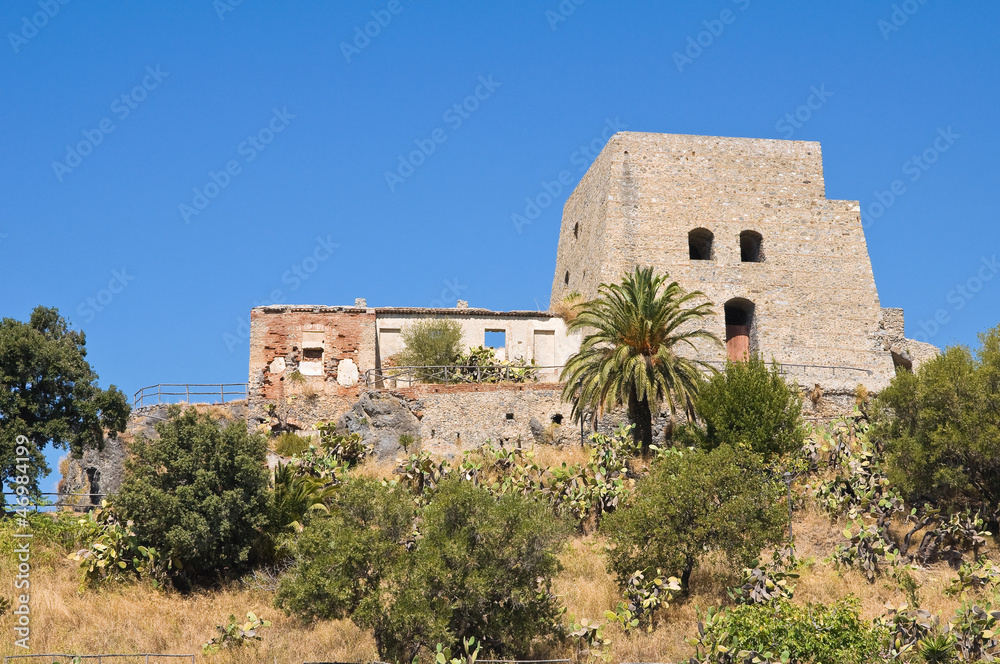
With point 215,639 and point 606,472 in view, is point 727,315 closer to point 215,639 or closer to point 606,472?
point 606,472

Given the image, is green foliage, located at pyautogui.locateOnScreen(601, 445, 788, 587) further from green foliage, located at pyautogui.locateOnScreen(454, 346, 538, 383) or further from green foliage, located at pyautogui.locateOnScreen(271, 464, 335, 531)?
green foliage, located at pyautogui.locateOnScreen(454, 346, 538, 383)

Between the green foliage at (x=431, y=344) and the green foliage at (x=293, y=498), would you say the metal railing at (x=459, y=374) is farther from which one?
the green foliage at (x=293, y=498)

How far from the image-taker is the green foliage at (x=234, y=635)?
68.2 feet

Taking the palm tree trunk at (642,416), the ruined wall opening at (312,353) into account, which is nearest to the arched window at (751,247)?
the palm tree trunk at (642,416)

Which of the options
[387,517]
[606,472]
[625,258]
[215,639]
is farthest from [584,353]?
[215,639]

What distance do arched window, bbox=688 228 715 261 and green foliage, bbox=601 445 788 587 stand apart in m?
15.1

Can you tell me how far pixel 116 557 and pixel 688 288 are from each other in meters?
19.6

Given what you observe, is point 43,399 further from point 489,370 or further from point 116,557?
point 489,370

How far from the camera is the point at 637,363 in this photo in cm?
2834

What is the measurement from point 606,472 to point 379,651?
312 inches

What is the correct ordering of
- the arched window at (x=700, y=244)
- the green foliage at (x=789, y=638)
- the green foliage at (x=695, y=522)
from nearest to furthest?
the green foliage at (x=789, y=638) < the green foliage at (x=695, y=522) < the arched window at (x=700, y=244)

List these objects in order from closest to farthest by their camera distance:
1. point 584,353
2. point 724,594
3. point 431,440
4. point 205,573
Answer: point 724,594 < point 205,573 < point 584,353 < point 431,440

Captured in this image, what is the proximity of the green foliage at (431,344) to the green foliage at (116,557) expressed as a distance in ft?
40.2

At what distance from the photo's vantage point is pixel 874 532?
917 inches
